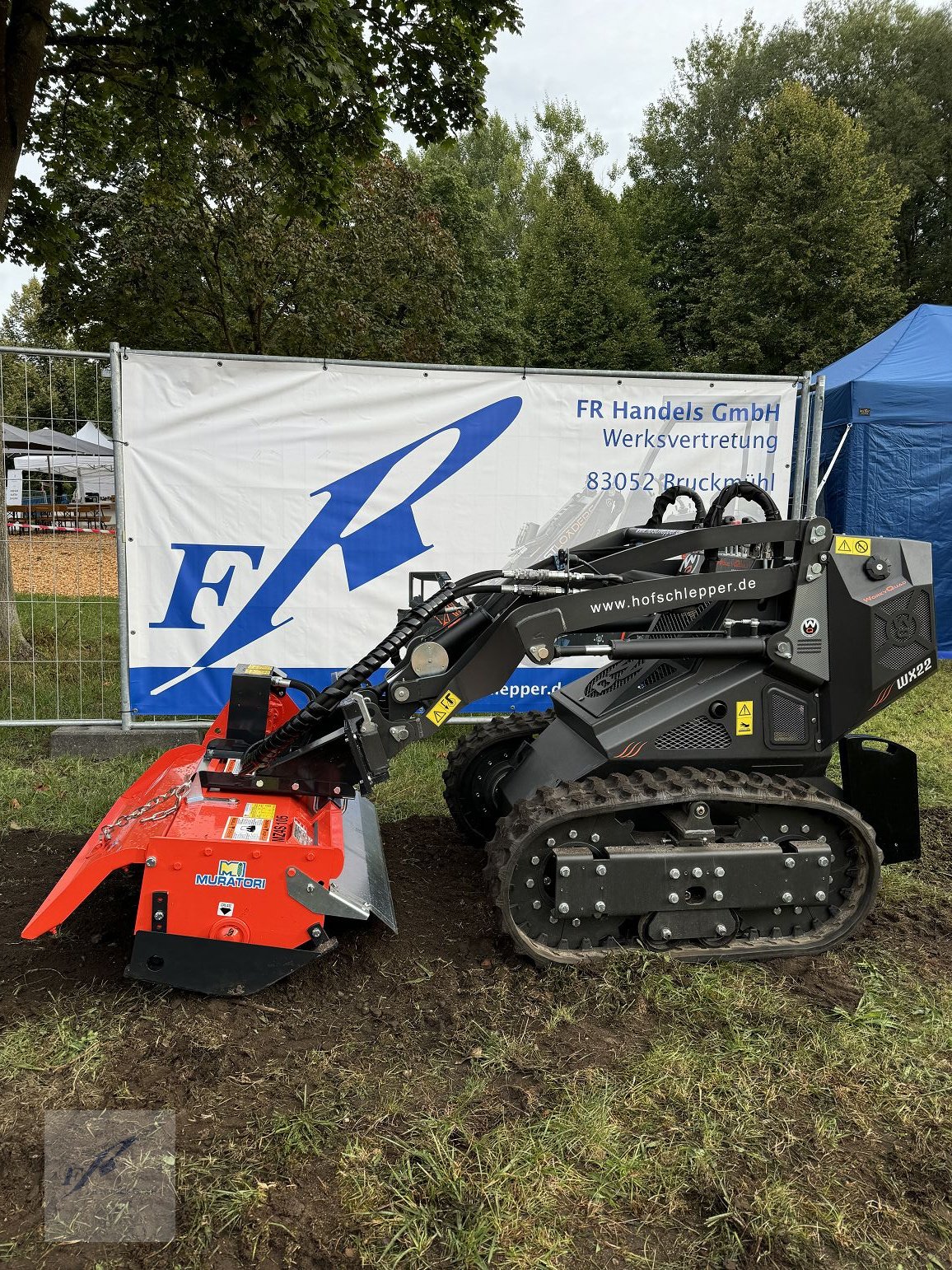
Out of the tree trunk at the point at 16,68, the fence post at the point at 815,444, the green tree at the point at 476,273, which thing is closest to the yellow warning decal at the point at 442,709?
the fence post at the point at 815,444

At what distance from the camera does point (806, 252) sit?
80.2 ft

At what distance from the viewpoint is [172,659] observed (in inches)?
255

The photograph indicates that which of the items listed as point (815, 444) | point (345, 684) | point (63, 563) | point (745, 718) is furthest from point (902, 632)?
point (63, 563)

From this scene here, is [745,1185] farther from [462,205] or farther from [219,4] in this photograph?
[462,205]

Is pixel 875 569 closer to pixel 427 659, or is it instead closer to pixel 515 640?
pixel 515 640

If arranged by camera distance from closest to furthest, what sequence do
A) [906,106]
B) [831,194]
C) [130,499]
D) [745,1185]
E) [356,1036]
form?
1. [745,1185]
2. [356,1036]
3. [130,499]
4. [831,194]
5. [906,106]

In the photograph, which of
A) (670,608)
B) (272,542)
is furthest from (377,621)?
(670,608)

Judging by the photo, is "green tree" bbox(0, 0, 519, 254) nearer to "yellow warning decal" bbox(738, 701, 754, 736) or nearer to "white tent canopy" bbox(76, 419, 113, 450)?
"white tent canopy" bbox(76, 419, 113, 450)

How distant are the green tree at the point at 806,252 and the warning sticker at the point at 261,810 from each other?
24.1 m

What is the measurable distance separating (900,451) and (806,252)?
16323 millimetres

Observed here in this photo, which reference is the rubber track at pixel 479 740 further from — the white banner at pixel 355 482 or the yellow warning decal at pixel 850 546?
the white banner at pixel 355 482

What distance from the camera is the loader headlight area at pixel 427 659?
3529mm

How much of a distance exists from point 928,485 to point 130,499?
9.35m

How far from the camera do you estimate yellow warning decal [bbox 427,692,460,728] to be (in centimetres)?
356
